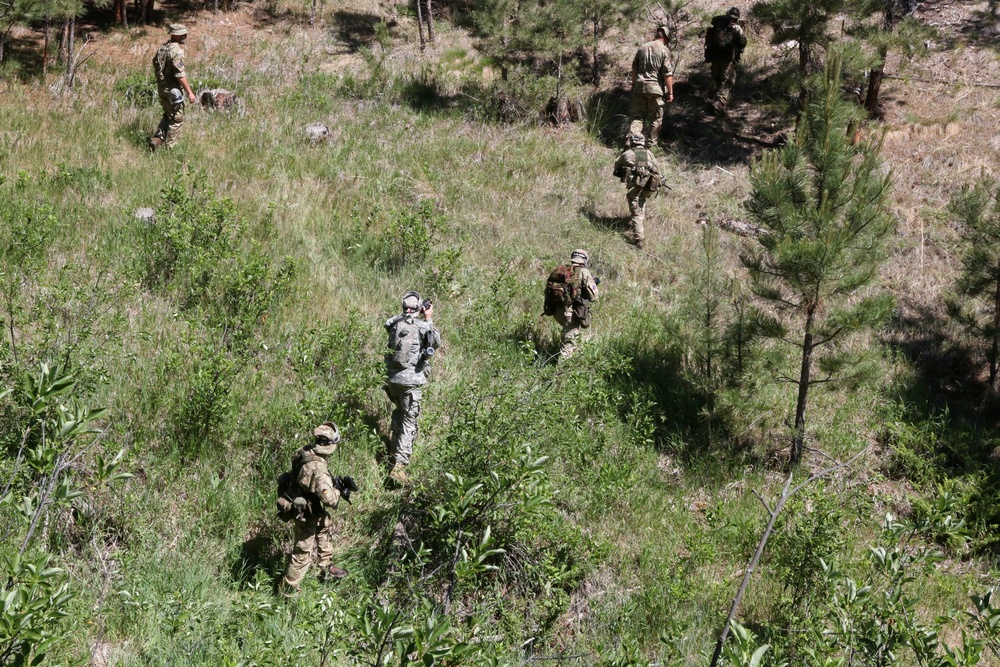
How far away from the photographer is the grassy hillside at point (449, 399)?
5887mm

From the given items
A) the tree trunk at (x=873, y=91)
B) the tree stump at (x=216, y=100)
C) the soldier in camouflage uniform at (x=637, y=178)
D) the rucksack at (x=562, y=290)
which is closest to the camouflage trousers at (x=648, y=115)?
the soldier in camouflage uniform at (x=637, y=178)

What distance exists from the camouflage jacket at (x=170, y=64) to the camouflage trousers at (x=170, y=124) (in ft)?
0.76

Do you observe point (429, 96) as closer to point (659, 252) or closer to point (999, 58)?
point (659, 252)

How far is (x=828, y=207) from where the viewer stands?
783cm

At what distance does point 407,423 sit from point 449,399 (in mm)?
804

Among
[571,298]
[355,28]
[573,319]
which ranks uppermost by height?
[355,28]

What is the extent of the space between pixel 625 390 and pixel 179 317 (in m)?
4.74

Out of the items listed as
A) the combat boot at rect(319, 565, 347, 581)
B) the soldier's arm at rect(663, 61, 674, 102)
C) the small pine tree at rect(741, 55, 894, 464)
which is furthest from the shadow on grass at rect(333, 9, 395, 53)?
the combat boot at rect(319, 565, 347, 581)

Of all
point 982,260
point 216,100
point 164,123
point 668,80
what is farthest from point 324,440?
point 668,80

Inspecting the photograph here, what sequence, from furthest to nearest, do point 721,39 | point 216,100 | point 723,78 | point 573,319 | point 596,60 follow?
point 596,60 → point 723,78 → point 721,39 → point 216,100 → point 573,319

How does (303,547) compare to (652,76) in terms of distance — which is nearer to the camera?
(303,547)

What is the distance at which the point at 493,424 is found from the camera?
267 inches

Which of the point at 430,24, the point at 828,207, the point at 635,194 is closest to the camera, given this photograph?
the point at 828,207

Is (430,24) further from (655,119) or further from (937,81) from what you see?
(937,81)
